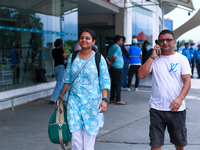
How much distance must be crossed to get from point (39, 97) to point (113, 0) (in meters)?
7.43

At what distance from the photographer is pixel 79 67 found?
330cm

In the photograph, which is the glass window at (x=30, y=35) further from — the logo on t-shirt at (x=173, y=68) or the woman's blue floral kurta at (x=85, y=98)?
the logo on t-shirt at (x=173, y=68)

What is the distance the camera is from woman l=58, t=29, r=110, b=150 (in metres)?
3.25

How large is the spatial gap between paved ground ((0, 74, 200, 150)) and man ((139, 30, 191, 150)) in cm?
126

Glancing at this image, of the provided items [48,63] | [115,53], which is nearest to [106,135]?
[115,53]

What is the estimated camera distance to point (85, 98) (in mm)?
3260

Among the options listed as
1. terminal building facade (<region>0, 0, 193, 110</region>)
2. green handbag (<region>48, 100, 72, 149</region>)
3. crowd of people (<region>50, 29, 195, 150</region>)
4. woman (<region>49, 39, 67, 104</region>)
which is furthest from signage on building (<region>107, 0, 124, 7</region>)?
green handbag (<region>48, 100, 72, 149</region>)

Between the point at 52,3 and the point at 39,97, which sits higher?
the point at 52,3

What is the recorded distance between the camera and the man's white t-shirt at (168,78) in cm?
318

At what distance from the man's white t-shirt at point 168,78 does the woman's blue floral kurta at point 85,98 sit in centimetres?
63

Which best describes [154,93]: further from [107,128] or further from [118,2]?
[118,2]

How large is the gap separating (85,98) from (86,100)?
3cm

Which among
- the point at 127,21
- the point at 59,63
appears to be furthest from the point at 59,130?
the point at 127,21

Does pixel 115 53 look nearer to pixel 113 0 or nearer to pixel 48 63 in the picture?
pixel 48 63
